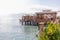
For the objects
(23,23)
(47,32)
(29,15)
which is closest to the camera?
(47,32)

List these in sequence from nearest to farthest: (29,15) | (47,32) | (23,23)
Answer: (47,32) < (29,15) < (23,23)

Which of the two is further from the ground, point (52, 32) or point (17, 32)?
point (52, 32)

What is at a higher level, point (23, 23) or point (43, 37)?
point (43, 37)

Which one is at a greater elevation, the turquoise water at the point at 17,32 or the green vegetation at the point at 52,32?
the green vegetation at the point at 52,32

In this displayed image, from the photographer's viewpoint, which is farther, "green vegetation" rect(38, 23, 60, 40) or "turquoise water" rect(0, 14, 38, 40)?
"turquoise water" rect(0, 14, 38, 40)

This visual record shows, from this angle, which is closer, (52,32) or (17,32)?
(52,32)

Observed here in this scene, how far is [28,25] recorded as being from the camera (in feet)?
86.3

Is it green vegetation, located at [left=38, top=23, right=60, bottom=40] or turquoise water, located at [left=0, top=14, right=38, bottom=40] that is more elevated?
green vegetation, located at [left=38, top=23, right=60, bottom=40]

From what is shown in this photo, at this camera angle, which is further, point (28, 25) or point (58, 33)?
point (28, 25)

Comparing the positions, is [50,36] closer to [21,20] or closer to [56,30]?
[56,30]

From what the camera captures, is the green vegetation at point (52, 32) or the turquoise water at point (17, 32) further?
the turquoise water at point (17, 32)

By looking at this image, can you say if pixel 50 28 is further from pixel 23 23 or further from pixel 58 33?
pixel 23 23

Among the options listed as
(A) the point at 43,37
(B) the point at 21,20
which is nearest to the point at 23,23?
(B) the point at 21,20

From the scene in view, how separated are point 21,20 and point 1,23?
3.29 meters
